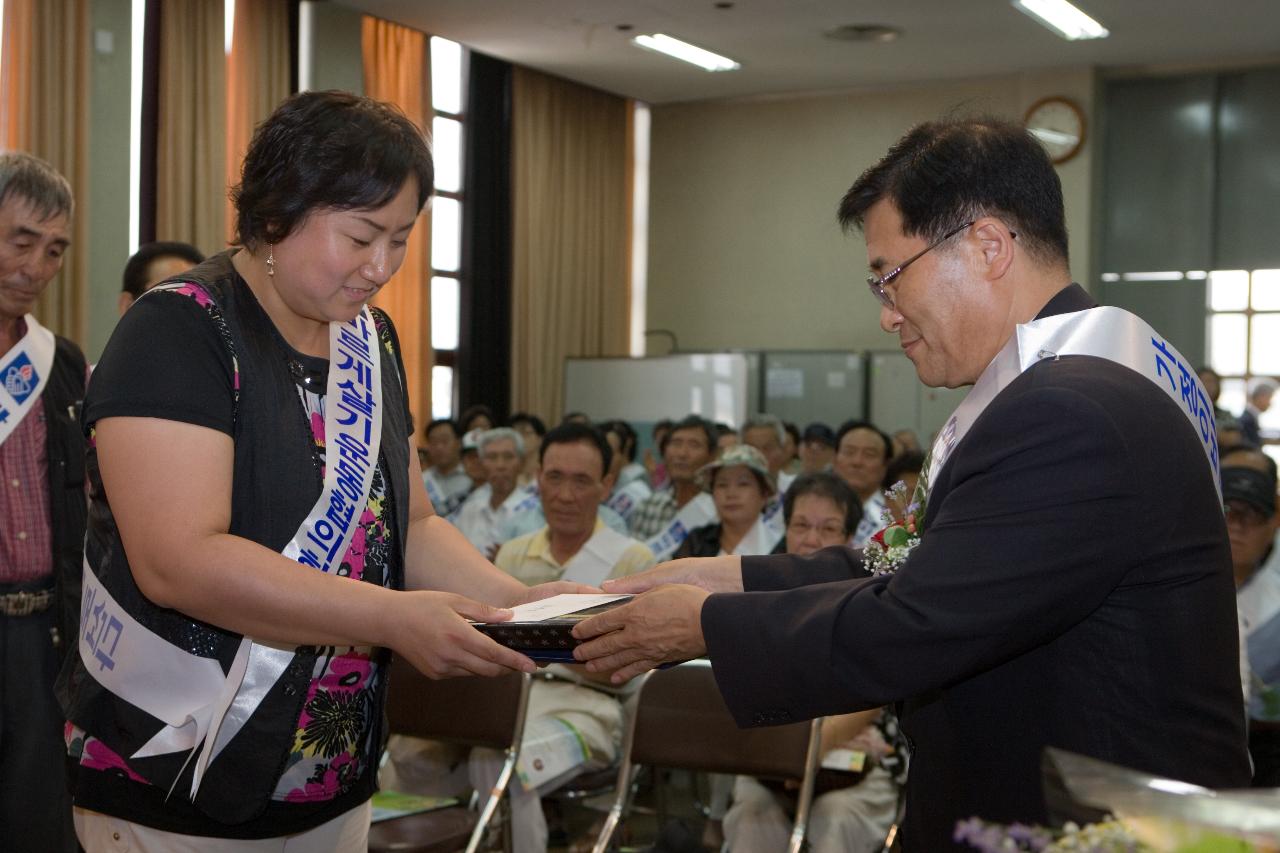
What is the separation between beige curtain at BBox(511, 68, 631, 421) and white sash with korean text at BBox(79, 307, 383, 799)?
9.17m

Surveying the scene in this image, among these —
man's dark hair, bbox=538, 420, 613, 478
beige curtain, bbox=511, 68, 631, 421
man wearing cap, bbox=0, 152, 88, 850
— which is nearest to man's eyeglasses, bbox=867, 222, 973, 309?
man wearing cap, bbox=0, 152, 88, 850

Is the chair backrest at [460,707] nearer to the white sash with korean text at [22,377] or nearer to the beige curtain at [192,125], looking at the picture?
the white sash with korean text at [22,377]

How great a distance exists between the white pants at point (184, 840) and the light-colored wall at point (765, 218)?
987 centimetres

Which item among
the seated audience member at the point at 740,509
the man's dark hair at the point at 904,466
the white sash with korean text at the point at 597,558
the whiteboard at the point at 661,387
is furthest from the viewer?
the whiteboard at the point at 661,387

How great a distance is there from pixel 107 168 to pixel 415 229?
7.78 ft

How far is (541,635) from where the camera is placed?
1.52 meters

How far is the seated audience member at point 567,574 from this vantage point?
3448 millimetres

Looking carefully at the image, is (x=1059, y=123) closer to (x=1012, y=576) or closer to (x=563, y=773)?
(x=563, y=773)

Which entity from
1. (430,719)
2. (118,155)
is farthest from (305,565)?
(118,155)

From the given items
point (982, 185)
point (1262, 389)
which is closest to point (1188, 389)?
point (982, 185)

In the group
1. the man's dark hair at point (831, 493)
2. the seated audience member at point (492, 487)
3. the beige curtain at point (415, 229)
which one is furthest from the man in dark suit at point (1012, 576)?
the beige curtain at point (415, 229)

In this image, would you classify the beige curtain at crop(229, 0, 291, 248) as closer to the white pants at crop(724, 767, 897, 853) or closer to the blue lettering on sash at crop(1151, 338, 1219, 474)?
the white pants at crop(724, 767, 897, 853)

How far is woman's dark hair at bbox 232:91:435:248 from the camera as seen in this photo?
1.47 meters

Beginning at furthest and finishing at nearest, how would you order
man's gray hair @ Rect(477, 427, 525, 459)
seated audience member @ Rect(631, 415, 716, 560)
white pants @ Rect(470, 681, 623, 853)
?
man's gray hair @ Rect(477, 427, 525, 459) < seated audience member @ Rect(631, 415, 716, 560) < white pants @ Rect(470, 681, 623, 853)
